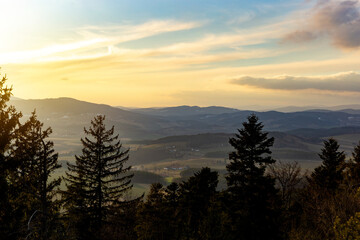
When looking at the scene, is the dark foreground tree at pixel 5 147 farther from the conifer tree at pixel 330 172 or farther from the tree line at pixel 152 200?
the conifer tree at pixel 330 172

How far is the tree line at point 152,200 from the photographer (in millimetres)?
16359

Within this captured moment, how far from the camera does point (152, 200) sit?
3681cm

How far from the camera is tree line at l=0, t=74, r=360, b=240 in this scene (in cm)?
1636

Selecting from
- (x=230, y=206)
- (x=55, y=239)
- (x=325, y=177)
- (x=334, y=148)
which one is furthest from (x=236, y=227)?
(x=334, y=148)

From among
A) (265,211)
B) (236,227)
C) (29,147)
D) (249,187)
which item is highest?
(29,147)

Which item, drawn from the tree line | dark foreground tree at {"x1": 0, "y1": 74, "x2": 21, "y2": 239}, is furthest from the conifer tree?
dark foreground tree at {"x1": 0, "y1": 74, "x2": 21, "y2": 239}

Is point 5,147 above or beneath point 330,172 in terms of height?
above

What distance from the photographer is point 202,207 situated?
107ft

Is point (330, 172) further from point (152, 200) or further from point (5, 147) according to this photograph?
point (5, 147)

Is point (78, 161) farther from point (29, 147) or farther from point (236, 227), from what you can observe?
point (236, 227)

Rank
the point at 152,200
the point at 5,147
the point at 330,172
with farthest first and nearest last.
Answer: the point at 330,172
the point at 152,200
the point at 5,147

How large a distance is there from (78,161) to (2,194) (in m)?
12.6

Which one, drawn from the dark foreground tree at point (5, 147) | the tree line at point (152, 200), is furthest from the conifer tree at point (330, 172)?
the dark foreground tree at point (5, 147)

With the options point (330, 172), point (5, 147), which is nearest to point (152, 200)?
point (5, 147)
